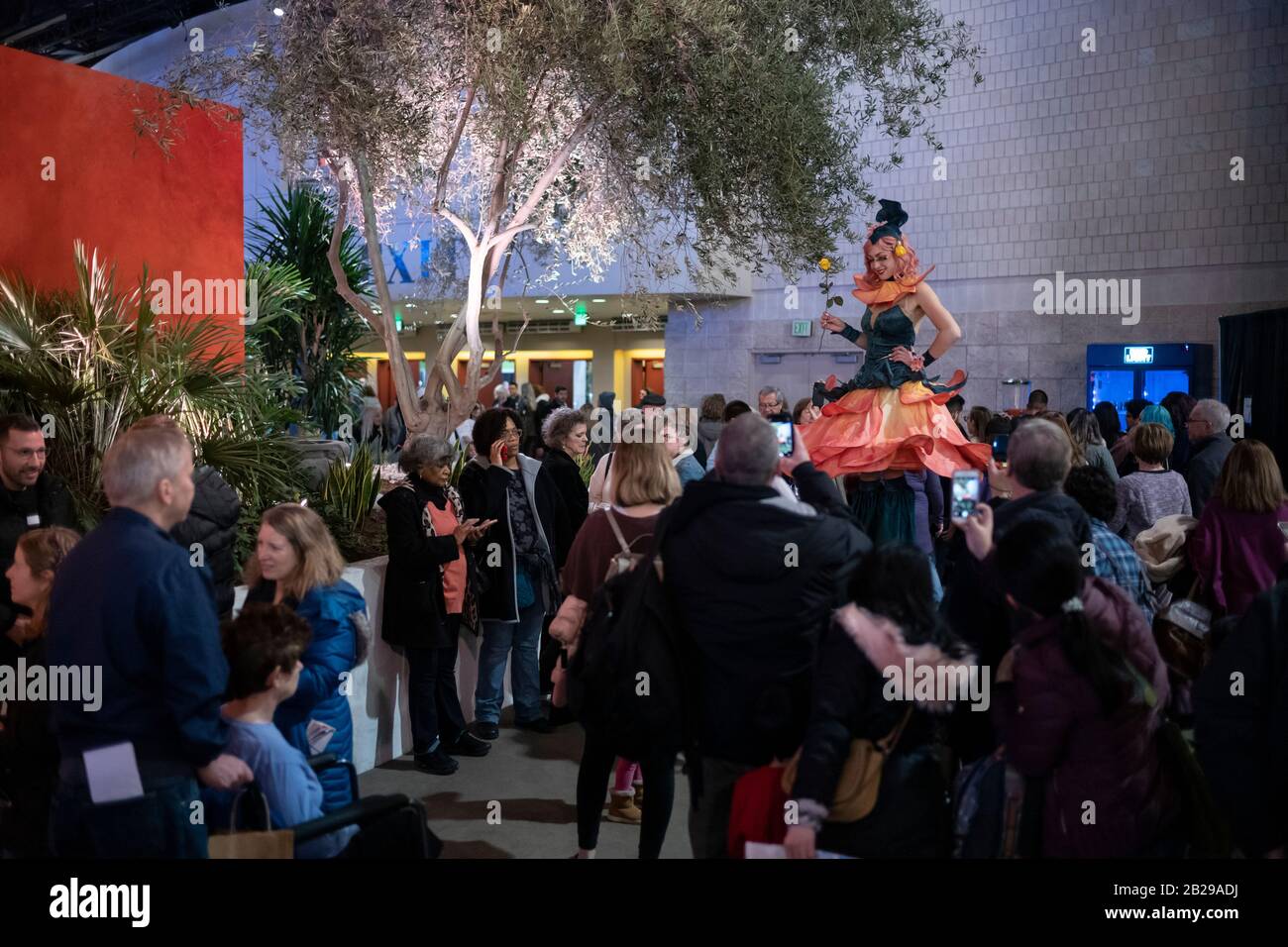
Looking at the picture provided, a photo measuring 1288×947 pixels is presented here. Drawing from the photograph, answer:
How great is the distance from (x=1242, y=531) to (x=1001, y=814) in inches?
94.1

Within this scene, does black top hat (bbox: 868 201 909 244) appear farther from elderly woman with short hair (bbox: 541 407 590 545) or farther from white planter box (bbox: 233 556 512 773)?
white planter box (bbox: 233 556 512 773)

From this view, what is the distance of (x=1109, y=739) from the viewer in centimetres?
269

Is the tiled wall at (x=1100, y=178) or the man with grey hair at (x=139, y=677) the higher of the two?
the tiled wall at (x=1100, y=178)

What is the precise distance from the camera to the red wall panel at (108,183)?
7152 mm

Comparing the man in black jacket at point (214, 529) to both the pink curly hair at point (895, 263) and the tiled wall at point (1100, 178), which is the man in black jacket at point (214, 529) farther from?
the tiled wall at point (1100, 178)

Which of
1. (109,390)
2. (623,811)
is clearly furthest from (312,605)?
(109,390)

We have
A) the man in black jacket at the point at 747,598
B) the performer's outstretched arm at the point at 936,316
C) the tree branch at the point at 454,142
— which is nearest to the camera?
the man in black jacket at the point at 747,598

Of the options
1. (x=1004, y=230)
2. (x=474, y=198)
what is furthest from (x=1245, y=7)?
(x=474, y=198)

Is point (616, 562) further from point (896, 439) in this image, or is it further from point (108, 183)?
point (108, 183)

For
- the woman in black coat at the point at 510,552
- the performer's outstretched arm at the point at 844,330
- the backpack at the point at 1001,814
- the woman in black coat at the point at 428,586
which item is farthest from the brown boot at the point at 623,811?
the performer's outstretched arm at the point at 844,330

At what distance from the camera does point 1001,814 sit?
2.76m

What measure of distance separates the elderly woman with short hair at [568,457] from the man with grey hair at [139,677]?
334 centimetres
